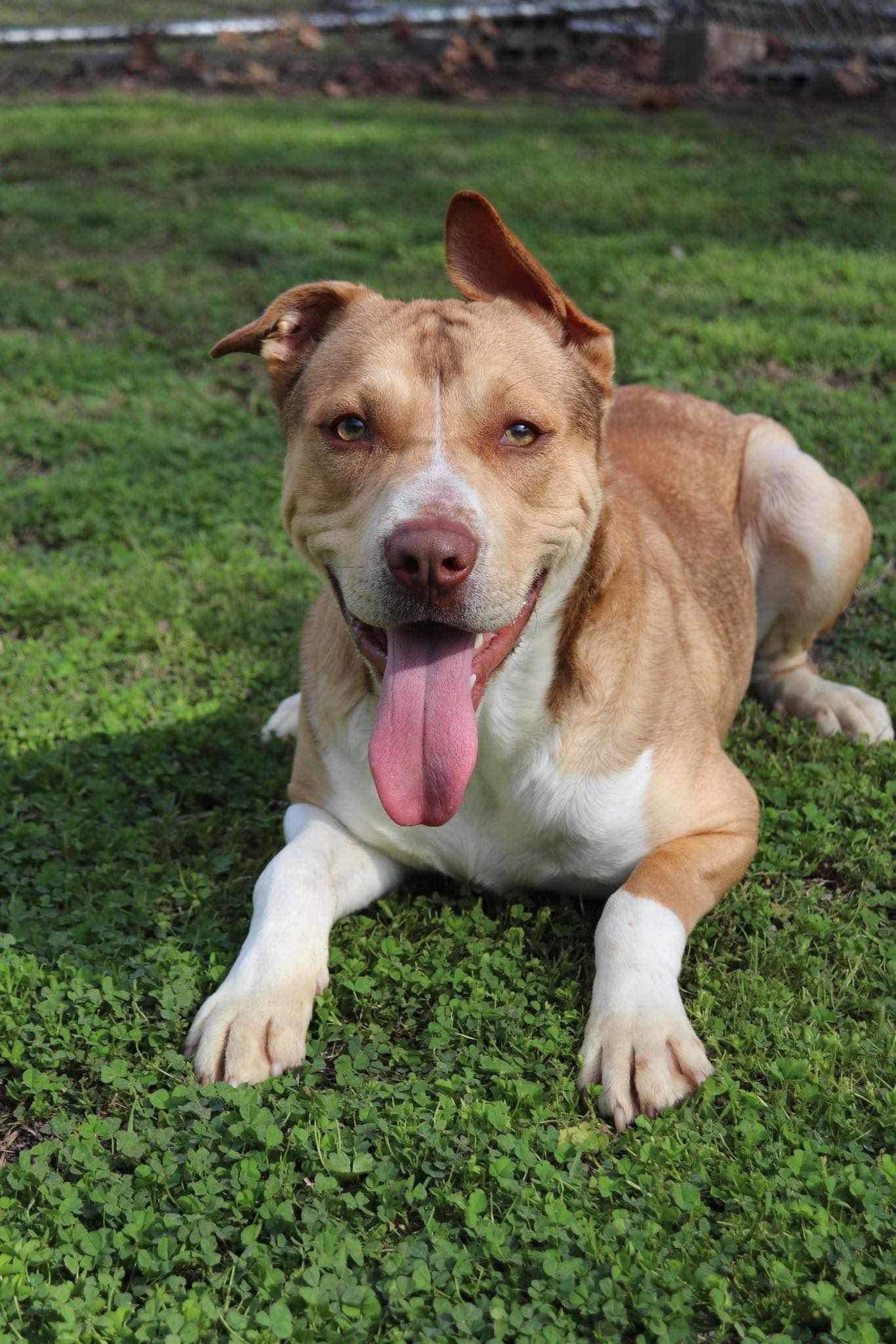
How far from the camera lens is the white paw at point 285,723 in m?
4.88

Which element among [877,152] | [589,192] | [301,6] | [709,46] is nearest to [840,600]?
[589,192]

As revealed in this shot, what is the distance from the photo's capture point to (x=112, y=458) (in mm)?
6910

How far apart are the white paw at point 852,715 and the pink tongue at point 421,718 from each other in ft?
6.53

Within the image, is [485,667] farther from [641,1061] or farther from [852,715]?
[852,715]

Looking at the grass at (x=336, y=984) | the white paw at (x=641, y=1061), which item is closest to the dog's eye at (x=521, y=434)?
the grass at (x=336, y=984)

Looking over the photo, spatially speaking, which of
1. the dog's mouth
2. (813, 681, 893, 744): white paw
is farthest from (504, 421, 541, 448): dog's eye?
(813, 681, 893, 744): white paw

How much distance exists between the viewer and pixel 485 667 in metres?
3.35

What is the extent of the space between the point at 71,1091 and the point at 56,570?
3.30 meters

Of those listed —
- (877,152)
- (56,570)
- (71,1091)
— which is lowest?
(56,570)

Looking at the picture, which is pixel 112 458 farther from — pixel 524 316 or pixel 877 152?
pixel 877 152

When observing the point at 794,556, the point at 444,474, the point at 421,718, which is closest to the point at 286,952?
the point at 421,718

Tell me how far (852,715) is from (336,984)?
226cm

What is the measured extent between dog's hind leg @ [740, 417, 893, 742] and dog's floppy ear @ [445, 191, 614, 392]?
64.9 inches

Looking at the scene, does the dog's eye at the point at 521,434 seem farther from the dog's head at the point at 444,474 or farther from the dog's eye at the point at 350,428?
the dog's eye at the point at 350,428
